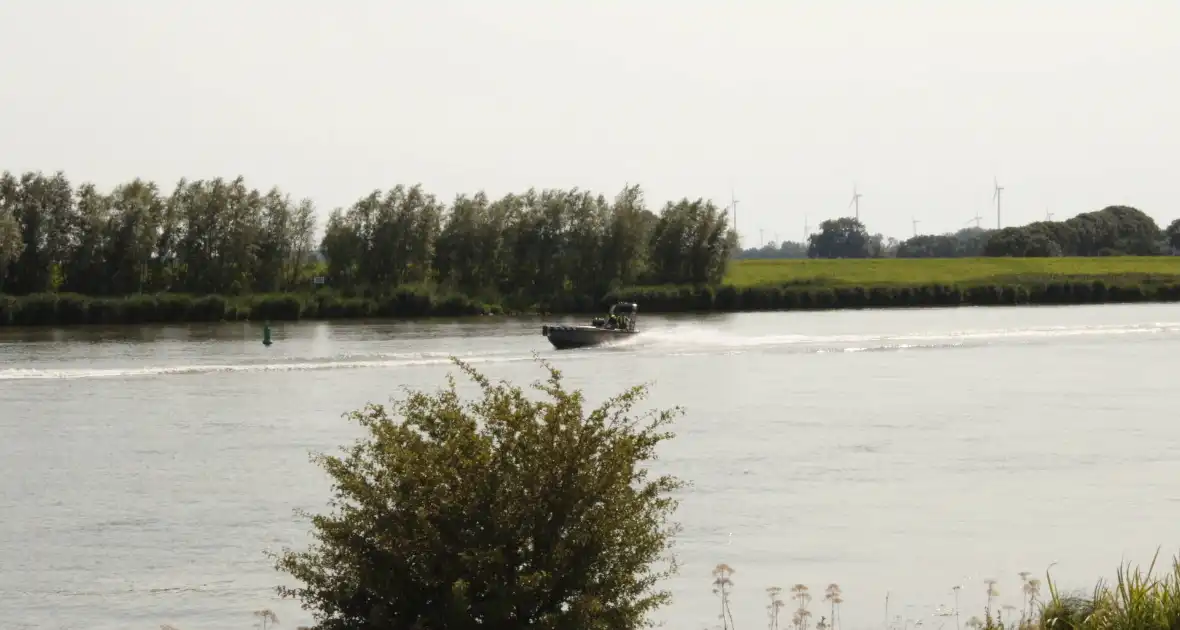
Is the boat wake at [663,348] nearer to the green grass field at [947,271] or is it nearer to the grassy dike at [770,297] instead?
the grassy dike at [770,297]

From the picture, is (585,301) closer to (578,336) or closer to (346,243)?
(346,243)

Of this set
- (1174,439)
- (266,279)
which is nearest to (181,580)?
(1174,439)

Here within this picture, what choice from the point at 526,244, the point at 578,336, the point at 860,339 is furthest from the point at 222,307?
the point at 860,339

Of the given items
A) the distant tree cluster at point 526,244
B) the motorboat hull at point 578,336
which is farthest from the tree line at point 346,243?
the motorboat hull at point 578,336

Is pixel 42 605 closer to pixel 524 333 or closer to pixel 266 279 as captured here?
pixel 524 333

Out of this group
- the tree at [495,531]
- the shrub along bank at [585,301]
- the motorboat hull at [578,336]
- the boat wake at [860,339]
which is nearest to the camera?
the tree at [495,531]

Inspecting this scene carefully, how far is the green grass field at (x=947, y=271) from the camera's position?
133875 millimetres

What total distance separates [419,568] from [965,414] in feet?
106

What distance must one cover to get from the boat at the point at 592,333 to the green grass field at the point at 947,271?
2040 inches

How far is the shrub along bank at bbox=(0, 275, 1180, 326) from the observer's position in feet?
334

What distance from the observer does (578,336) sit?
74.1m

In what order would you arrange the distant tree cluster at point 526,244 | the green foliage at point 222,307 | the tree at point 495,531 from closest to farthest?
the tree at point 495,531 → the green foliage at point 222,307 → the distant tree cluster at point 526,244

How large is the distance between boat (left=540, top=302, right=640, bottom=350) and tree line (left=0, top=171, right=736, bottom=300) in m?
41.6

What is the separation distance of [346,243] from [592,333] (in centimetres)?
4752
